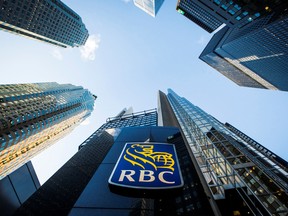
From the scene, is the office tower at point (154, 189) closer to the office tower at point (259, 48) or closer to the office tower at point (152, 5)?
the office tower at point (259, 48)

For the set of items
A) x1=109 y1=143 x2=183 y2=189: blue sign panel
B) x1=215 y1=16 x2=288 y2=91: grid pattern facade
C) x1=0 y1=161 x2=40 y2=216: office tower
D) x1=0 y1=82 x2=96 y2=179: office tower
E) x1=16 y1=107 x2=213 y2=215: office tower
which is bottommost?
x1=0 y1=82 x2=96 y2=179: office tower

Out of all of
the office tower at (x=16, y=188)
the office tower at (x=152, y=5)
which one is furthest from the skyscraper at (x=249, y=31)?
the office tower at (x=16, y=188)

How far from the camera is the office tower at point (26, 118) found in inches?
3088

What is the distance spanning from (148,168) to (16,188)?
24.3 ft

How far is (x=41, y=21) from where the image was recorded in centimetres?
10869

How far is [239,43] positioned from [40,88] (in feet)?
459

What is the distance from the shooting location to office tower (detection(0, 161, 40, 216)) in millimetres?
8586

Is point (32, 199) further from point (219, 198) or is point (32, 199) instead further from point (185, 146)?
point (185, 146)

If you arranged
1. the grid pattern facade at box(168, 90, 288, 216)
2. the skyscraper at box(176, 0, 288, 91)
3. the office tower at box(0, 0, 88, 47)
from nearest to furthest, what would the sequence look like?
the grid pattern facade at box(168, 90, 288, 216) → the skyscraper at box(176, 0, 288, 91) → the office tower at box(0, 0, 88, 47)

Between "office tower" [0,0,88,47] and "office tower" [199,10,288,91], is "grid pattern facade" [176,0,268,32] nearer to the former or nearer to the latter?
"office tower" [199,10,288,91]

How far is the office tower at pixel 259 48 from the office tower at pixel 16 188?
99509mm

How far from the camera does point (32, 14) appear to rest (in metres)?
101

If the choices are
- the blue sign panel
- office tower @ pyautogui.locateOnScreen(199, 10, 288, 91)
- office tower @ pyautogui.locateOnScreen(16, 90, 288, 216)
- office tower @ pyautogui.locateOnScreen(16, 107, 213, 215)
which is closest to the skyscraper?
office tower @ pyautogui.locateOnScreen(199, 10, 288, 91)

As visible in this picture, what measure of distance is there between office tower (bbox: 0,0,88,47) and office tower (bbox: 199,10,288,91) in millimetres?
117098
